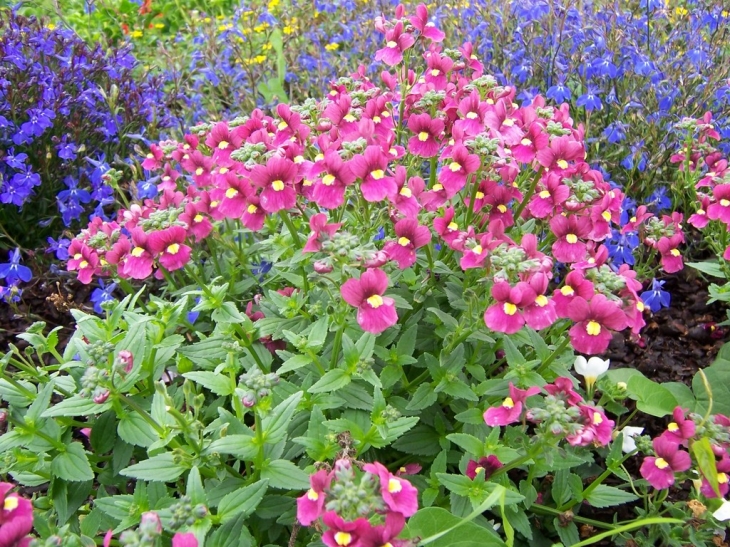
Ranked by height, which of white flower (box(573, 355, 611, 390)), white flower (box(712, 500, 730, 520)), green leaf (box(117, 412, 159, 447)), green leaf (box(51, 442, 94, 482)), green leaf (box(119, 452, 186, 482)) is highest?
green leaf (box(119, 452, 186, 482))

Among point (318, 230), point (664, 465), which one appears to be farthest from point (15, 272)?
point (664, 465)

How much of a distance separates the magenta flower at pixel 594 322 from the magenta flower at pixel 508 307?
17 cm

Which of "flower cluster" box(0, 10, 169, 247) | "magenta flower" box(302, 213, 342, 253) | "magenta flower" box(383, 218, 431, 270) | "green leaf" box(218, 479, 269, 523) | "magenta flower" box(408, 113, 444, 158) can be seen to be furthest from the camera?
"flower cluster" box(0, 10, 169, 247)

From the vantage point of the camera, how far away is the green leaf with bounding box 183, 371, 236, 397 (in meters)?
2.40

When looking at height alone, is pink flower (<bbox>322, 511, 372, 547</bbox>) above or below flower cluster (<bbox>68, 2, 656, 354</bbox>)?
below

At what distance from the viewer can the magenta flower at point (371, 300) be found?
2090 millimetres

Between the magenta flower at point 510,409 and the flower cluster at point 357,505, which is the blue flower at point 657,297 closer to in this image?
the magenta flower at point 510,409

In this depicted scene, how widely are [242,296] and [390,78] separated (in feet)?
4.69

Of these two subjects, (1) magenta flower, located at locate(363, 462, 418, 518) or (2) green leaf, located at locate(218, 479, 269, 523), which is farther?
(2) green leaf, located at locate(218, 479, 269, 523)

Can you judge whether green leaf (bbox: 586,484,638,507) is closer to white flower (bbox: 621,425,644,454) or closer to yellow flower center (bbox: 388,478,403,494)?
white flower (bbox: 621,425,644,454)

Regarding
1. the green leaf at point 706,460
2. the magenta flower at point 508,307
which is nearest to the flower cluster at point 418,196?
the magenta flower at point 508,307

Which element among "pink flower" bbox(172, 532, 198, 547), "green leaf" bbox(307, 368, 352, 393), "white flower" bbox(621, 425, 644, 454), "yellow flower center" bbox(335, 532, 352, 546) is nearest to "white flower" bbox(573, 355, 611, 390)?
"white flower" bbox(621, 425, 644, 454)

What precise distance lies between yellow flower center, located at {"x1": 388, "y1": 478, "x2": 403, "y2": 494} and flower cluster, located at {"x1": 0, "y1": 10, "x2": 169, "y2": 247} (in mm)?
3052

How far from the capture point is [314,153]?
3.05 meters
